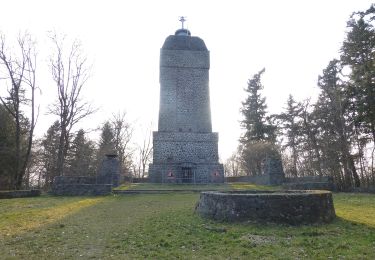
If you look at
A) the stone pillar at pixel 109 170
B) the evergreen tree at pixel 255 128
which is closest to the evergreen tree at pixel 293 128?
the evergreen tree at pixel 255 128

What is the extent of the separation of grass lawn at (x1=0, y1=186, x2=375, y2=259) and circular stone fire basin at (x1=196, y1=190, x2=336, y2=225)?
1.03ft

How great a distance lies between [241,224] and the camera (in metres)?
8.13

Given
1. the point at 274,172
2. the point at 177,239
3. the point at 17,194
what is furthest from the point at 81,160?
the point at 177,239

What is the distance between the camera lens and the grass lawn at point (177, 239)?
18.0 ft

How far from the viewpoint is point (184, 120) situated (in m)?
32.9

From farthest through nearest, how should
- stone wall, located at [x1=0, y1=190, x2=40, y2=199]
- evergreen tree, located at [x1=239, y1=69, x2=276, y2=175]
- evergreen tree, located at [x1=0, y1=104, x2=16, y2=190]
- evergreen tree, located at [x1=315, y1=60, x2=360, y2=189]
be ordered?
evergreen tree, located at [x1=239, y1=69, x2=276, y2=175] → evergreen tree, located at [x1=0, y1=104, x2=16, y2=190] → evergreen tree, located at [x1=315, y1=60, x2=360, y2=189] → stone wall, located at [x1=0, y1=190, x2=40, y2=199]

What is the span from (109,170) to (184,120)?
486 inches

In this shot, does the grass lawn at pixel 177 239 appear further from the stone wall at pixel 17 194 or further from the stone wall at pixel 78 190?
the stone wall at pixel 78 190

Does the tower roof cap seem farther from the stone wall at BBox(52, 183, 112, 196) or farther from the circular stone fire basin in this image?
the circular stone fire basin

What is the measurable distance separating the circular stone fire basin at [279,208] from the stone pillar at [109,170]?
1483cm

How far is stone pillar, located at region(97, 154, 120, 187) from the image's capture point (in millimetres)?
22000

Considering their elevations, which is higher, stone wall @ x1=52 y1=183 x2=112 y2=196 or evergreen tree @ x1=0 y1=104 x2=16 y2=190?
evergreen tree @ x1=0 y1=104 x2=16 y2=190

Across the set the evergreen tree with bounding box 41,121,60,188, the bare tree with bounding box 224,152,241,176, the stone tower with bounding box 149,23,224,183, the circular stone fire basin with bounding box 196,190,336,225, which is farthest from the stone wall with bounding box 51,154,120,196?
the bare tree with bounding box 224,152,241,176

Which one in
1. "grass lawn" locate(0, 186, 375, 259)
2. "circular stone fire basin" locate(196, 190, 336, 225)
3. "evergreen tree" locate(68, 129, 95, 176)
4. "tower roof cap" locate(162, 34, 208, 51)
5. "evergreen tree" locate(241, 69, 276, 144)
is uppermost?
"tower roof cap" locate(162, 34, 208, 51)
